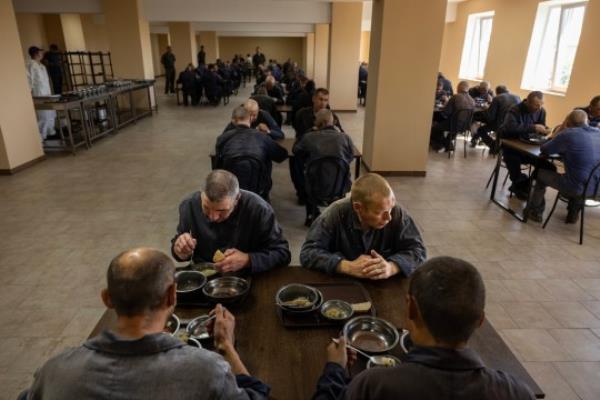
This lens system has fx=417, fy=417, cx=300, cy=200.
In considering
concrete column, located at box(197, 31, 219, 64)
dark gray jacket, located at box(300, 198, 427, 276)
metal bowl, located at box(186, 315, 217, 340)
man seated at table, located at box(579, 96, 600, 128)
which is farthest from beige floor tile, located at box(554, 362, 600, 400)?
concrete column, located at box(197, 31, 219, 64)

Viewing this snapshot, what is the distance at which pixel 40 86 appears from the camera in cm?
655

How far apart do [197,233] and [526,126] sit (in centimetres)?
429

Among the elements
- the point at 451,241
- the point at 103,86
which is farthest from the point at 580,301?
the point at 103,86

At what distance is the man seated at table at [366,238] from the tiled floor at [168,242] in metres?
1.04

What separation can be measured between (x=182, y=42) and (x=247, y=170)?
11098 mm

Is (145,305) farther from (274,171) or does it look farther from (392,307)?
(274,171)

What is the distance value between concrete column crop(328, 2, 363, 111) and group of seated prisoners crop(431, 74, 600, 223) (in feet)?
9.00

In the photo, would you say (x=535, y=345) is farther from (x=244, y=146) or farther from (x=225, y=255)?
(x=244, y=146)

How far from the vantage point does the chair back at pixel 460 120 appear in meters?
5.95

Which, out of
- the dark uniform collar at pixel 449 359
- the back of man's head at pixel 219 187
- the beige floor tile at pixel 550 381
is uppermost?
the back of man's head at pixel 219 187

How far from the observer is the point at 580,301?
8.98 feet

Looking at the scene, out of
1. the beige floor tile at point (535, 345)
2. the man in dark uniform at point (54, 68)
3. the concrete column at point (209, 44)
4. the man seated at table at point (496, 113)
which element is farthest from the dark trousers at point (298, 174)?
the concrete column at point (209, 44)

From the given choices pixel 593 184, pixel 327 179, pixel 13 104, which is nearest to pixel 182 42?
pixel 13 104

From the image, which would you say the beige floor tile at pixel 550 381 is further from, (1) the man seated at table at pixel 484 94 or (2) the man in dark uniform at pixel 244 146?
(1) the man seated at table at pixel 484 94
